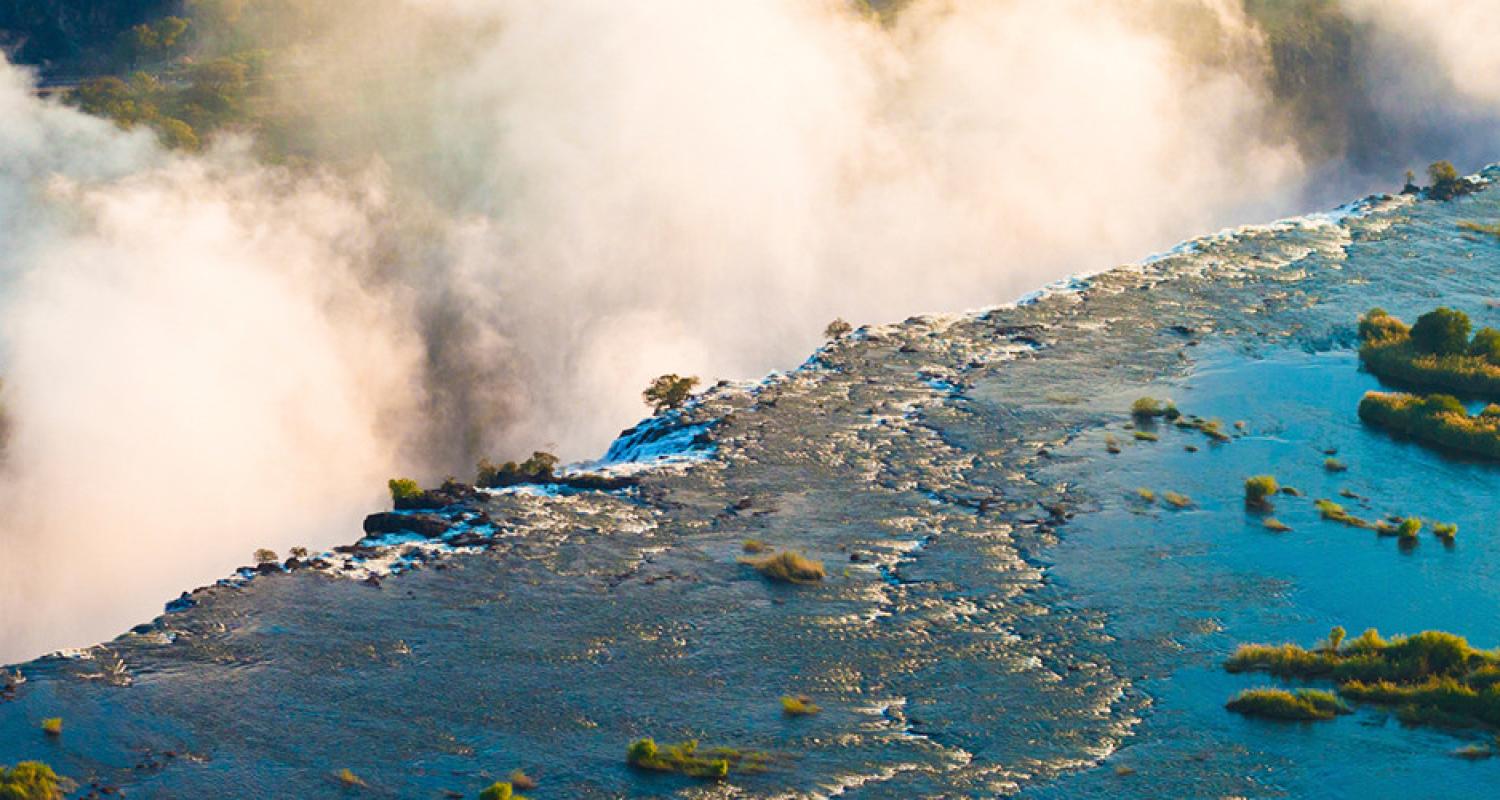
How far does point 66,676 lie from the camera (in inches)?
1053

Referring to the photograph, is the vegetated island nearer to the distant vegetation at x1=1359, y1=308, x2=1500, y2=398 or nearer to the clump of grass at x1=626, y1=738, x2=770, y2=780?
the clump of grass at x1=626, y1=738, x2=770, y2=780

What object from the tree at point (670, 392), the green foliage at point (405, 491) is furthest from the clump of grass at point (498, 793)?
the tree at point (670, 392)

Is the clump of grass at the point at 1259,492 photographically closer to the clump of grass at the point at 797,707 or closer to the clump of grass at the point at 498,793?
the clump of grass at the point at 797,707

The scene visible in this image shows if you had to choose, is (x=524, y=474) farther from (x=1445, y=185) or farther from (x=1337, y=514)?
(x=1445, y=185)

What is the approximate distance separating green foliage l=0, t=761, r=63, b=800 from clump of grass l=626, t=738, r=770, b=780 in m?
8.97

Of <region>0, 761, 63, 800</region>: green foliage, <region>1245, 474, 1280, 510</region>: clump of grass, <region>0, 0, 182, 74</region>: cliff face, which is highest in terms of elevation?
<region>0, 0, 182, 74</region>: cliff face

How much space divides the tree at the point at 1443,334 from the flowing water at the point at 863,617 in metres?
2.74

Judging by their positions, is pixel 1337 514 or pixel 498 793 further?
pixel 1337 514

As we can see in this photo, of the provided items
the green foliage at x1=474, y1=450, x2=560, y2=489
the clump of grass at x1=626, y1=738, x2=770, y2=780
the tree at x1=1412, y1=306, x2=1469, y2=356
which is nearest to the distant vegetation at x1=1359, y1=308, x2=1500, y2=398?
the tree at x1=1412, y1=306, x2=1469, y2=356

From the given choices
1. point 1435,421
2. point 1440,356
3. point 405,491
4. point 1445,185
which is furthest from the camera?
point 1445,185

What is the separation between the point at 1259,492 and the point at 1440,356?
13572mm

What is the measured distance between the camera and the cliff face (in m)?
95.5

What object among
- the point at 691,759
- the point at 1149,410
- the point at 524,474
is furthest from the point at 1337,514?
the point at 524,474

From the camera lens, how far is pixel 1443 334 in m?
46.5
